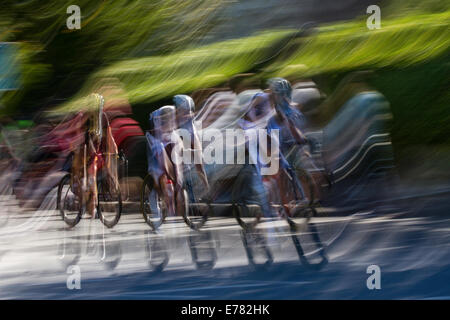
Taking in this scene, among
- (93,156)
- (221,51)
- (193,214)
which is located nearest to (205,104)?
(221,51)

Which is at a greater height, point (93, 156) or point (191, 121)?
point (191, 121)

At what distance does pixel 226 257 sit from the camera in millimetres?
4398

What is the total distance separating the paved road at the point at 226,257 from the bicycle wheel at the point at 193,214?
47mm

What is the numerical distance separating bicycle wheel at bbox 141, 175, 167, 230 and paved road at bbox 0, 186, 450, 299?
43mm

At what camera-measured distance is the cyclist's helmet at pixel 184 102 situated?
4.38m

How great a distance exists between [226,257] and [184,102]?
3.06ft

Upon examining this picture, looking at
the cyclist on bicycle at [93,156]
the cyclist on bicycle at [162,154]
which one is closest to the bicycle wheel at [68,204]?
the cyclist on bicycle at [93,156]

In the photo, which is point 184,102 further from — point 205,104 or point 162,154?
point 162,154

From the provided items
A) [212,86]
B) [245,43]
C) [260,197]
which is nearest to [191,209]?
[260,197]

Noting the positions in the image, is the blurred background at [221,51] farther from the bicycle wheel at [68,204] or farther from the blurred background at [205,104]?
the bicycle wheel at [68,204]

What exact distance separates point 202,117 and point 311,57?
71 cm

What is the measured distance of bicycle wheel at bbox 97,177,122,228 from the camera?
451cm
